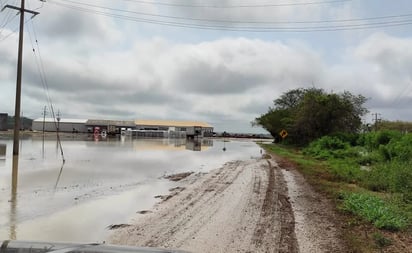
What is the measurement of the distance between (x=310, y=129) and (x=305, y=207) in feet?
141

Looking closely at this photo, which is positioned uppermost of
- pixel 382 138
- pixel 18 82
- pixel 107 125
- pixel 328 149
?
pixel 18 82

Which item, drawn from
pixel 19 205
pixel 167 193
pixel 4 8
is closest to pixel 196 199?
pixel 167 193

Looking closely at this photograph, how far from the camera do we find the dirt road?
7.61 meters

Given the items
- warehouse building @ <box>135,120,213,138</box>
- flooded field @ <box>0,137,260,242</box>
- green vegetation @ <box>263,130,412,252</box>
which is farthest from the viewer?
warehouse building @ <box>135,120,213,138</box>

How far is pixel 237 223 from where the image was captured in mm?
9453

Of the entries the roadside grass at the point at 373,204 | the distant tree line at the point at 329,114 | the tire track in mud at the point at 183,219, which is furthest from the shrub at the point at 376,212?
the distant tree line at the point at 329,114

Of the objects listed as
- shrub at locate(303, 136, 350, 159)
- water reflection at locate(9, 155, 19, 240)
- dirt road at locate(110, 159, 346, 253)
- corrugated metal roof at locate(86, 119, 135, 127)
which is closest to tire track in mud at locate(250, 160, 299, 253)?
dirt road at locate(110, 159, 346, 253)

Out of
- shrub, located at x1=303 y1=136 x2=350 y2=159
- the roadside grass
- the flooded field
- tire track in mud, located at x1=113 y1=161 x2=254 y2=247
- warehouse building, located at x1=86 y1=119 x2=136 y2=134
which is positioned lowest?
the flooded field

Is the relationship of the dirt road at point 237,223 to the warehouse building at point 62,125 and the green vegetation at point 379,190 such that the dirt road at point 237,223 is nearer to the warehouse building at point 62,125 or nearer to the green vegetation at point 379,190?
the green vegetation at point 379,190

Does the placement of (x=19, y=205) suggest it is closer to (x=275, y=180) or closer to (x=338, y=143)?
(x=275, y=180)

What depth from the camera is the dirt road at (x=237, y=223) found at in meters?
7.61

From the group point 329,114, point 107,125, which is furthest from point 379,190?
point 107,125

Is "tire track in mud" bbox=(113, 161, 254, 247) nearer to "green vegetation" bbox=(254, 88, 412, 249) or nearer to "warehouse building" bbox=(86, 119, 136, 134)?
"green vegetation" bbox=(254, 88, 412, 249)

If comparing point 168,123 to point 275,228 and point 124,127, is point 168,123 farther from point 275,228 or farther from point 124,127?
point 275,228
